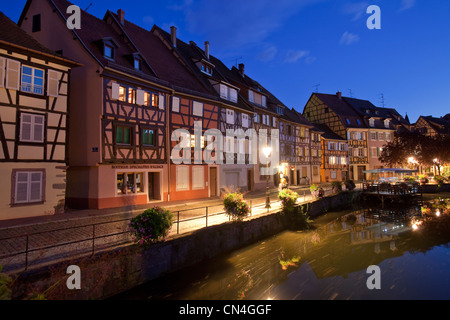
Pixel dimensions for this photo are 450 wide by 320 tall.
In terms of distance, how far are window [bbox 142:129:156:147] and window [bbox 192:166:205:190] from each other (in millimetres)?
4227

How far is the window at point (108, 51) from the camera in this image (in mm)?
15562

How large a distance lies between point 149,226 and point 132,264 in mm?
1089

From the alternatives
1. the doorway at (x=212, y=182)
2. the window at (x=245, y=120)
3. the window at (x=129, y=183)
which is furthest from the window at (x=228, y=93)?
the window at (x=129, y=183)

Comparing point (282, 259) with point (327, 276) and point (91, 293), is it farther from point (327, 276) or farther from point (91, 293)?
point (91, 293)

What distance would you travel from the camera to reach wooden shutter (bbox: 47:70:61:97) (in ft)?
43.4

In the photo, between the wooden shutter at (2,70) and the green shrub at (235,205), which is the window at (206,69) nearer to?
the wooden shutter at (2,70)

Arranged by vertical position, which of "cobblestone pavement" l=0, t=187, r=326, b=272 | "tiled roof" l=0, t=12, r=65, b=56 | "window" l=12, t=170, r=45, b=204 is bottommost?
"cobblestone pavement" l=0, t=187, r=326, b=272

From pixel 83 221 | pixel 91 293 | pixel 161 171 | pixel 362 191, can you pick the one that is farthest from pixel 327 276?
pixel 362 191

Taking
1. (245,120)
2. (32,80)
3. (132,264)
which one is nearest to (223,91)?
(245,120)

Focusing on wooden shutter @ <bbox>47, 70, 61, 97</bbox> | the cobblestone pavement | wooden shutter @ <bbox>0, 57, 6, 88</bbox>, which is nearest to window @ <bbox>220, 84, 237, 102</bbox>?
the cobblestone pavement

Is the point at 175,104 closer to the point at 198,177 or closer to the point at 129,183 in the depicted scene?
the point at 198,177

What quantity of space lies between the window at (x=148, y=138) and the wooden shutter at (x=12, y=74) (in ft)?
22.0

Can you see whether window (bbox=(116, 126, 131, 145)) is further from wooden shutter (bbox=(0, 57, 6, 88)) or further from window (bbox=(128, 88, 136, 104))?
wooden shutter (bbox=(0, 57, 6, 88))

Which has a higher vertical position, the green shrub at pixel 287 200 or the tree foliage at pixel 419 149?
the tree foliage at pixel 419 149
